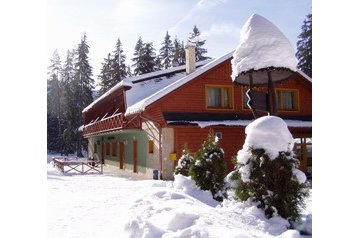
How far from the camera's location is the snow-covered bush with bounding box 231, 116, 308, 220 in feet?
20.4

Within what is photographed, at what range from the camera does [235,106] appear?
16.9m

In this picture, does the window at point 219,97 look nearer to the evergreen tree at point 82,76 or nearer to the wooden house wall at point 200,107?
the wooden house wall at point 200,107

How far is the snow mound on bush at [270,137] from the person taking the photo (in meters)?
6.32

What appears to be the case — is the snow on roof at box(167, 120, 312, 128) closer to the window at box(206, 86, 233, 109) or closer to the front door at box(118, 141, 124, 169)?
the window at box(206, 86, 233, 109)

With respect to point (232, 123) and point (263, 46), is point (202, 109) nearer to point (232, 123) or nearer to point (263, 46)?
point (232, 123)

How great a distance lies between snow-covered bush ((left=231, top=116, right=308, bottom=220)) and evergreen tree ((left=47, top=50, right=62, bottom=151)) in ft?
11.7

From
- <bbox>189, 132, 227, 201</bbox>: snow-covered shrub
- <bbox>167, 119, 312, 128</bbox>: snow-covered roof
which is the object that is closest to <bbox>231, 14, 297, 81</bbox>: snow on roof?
<bbox>189, 132, 227, 201</bbox>: snow-covered shrub

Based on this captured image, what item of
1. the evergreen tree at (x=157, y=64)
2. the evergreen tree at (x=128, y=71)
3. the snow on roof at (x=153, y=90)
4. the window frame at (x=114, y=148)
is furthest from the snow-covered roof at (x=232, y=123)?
the window frame at (x=114, y=148)

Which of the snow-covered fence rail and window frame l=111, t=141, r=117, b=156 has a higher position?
window frame l=111, t=141, r=117, b=156

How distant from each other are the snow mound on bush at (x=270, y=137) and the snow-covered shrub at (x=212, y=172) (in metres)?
2.46

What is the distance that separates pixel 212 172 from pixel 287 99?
975 cm
